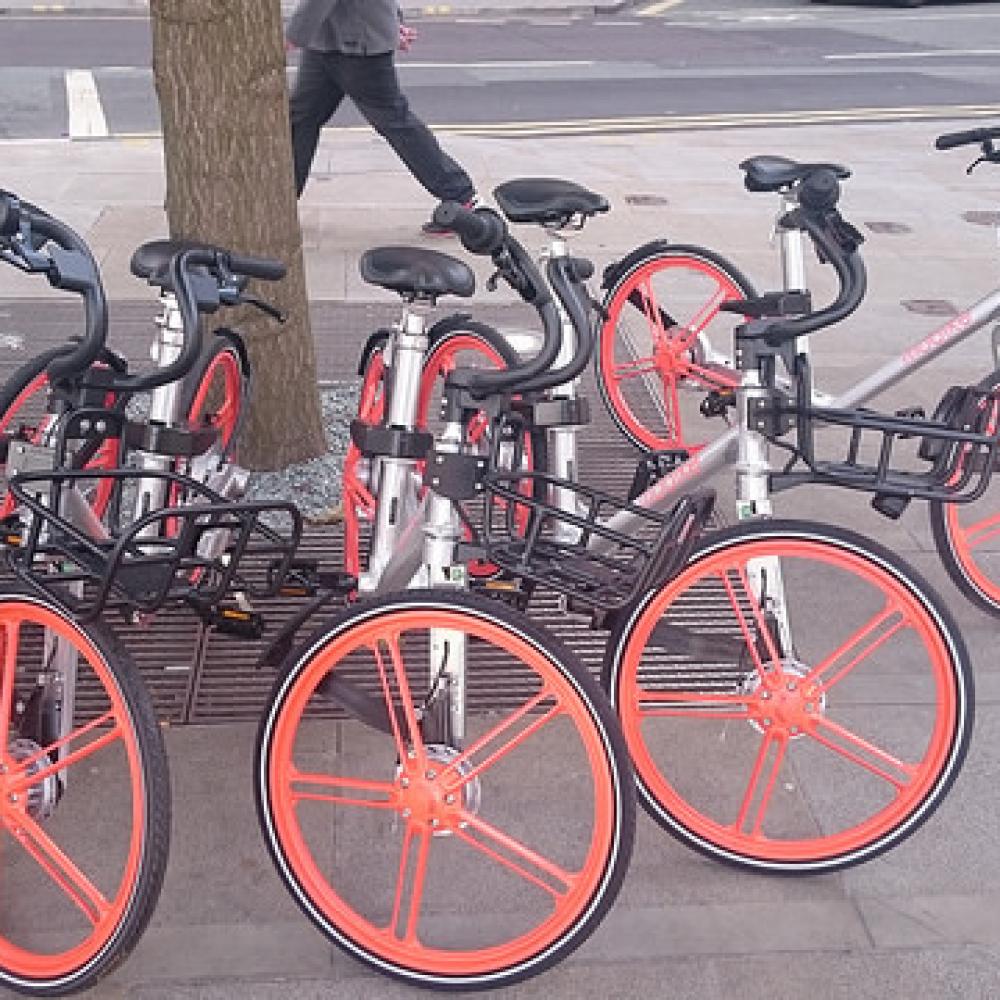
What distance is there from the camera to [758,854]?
3102 mm

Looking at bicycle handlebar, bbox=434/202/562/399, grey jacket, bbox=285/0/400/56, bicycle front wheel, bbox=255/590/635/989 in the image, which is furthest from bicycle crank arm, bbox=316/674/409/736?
grey jacket, bbox=285/0/400/56

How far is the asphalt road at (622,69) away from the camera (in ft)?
45.0

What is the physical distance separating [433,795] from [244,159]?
2666 millimetres

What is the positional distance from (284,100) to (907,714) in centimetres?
278

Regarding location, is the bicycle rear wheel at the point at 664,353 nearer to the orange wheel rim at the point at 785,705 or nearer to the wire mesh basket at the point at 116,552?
the orange wheel rim at the point at 785,705

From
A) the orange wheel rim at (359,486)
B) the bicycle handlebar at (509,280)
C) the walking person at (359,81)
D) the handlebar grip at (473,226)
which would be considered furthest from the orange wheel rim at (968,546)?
the walking person at (359,81)

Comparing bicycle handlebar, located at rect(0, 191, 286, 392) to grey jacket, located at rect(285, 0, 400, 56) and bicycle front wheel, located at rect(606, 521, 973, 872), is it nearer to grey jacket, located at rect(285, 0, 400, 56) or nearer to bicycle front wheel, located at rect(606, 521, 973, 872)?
bicycle front wheel, located at rect(606, 521, 973, 872)

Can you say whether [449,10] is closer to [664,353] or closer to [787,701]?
[664,353]

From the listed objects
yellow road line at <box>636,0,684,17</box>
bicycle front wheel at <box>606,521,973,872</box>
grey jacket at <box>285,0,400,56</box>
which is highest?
yellow road line at <box>636,0,684,17</box>

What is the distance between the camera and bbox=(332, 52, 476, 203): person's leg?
7.58 m

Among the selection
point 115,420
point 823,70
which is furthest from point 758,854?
point 823,70

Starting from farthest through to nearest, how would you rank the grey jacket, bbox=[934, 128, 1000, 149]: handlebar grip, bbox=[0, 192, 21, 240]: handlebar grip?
1. the grey jacket
2. bbox=[934, 128, 1000, 149]: handlebar grip
3. bbox=[0, 192, 21, 240]: handlebar grip

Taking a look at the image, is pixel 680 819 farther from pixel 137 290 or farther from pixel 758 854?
pixel 137 290

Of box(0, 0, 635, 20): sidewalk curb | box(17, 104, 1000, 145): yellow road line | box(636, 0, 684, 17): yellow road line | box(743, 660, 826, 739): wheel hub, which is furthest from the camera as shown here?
box(636, 0, 684, 17): yellow road line
